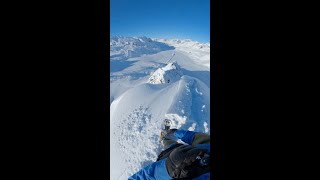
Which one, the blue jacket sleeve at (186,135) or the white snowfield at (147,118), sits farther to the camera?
the white snowfield at (147,118)

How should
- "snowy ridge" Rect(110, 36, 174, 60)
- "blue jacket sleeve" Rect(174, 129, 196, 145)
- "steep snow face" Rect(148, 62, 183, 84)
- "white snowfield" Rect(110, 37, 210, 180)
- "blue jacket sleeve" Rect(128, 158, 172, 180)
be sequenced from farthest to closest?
"snowy ridge" Rect(110, 36, 174, 60) < "steep snow face" Rect(148, 62, 183, 84) < "white snowfield" Rect(110, 37, 210, 180) < "blue jacket sleeve" Rect(174, 129, 196, 145) < "blue jacket sleeve" Rect(128, 158, 172, 180)

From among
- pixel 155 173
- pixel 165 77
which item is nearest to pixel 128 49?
pixel 165 77

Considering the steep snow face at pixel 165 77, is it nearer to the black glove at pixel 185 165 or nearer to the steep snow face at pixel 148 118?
the steep snow face at pixel 148 118

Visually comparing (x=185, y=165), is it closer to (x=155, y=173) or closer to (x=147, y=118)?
(x=155, y=173)

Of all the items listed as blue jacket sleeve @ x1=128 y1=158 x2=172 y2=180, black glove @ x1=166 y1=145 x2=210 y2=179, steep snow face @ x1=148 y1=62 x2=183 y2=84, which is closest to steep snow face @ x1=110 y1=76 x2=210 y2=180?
blue jacket sleeve @ x1=128 y1=158 x2=172 y2=180

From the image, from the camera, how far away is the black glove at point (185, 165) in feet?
6.05

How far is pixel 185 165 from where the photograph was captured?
6.08 ft

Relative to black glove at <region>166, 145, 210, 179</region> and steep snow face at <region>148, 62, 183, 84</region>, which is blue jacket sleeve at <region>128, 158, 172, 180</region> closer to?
black glove at <region>166, 145, 210, 179</region>

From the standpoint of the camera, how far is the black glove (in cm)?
184

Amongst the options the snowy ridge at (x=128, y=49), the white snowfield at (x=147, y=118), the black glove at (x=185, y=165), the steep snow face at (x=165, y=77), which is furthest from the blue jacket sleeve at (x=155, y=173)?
the snowy ridge at (x=128, y=49)
